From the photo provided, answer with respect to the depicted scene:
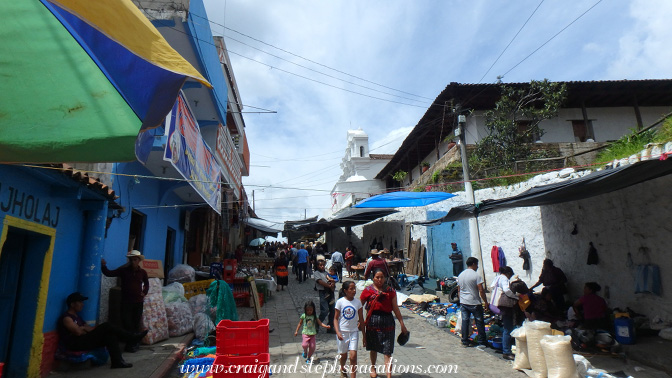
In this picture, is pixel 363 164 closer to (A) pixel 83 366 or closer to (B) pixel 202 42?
(B) pixel 202 42

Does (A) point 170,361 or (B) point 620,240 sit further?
(B) point 620,240

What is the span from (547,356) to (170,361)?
5.09m

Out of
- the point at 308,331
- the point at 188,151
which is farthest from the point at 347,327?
the point at 188,151

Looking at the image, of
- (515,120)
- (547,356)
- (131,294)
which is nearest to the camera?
(547,356)

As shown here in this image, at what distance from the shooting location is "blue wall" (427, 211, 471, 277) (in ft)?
41.7

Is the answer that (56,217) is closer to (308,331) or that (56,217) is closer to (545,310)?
(308,331)

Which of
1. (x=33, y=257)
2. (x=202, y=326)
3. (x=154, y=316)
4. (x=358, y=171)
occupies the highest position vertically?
(x=358, y=171)

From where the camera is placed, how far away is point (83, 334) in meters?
5.10

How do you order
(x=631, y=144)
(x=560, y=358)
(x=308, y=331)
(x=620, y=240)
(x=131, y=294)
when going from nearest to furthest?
(x=560, y=358) < (x=308, y=331) < (x=131, y=294) < (x=620, y=240) < (x=631, y=144)

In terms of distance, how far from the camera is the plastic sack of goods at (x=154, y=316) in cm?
646

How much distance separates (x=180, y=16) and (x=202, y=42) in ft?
3.86

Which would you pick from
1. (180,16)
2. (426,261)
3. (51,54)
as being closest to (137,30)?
(51,54)

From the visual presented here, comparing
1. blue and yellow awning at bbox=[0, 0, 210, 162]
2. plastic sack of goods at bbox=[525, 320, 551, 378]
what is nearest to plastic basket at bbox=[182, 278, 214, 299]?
plastic sack of goods at bbox=[525, 320, 551, 378]

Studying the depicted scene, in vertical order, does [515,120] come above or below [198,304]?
above
